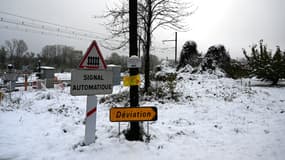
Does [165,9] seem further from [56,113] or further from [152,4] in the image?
[56,113]

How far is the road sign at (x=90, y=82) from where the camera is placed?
10.6ft

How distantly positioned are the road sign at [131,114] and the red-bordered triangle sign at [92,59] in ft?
3.20

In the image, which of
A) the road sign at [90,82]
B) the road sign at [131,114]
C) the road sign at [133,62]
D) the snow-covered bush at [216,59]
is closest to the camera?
the road sign at [90,82]

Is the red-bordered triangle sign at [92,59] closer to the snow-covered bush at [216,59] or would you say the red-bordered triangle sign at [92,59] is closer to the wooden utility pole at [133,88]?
the wooden utility pole at [133,88]

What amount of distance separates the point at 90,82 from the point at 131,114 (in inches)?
42.2

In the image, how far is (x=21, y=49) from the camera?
5606 centimetres

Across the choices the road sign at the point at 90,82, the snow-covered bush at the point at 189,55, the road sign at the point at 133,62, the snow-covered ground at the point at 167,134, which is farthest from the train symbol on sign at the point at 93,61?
the snow-covered bush at the point at 189,55

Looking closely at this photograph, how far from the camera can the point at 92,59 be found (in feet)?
11.2

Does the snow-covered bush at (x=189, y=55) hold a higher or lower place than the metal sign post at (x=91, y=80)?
higher

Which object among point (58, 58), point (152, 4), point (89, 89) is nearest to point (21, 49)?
point (58, 58)

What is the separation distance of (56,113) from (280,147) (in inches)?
274

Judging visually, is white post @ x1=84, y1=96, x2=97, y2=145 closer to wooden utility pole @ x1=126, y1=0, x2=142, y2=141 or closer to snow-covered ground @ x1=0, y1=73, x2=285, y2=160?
snow-covered ground @ x1=0, y1=73, x2=285, y2=160

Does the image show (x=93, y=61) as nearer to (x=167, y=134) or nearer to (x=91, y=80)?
(x=91, y=80)

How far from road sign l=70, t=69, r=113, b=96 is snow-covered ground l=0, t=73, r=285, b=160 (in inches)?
45.5
